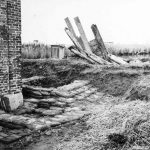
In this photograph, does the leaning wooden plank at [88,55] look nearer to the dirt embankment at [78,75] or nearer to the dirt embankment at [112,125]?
the dirt embankment at [78,75]

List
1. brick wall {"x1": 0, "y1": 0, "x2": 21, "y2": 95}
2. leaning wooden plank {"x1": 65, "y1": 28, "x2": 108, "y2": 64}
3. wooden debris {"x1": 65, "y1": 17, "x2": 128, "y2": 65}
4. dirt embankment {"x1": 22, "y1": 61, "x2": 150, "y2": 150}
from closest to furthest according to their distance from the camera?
dirt embankment {"x1": 22, "y1": 61, "x2": 150, "y2": 150} < brick wall {"x1": 0, "y1": 0, "x2": 21, "y2": 95} < leaning wooden plank {"x1": 65, "y1": 28, "x2": 108, "y2": 64} < wooden debris {"x1": 65, "y1": 17, "x2": 128, "y2": 65}

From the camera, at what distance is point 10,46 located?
7695 mm

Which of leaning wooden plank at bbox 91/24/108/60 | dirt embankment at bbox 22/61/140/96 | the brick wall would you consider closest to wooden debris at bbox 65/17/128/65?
leaning wooden plank at bbox 91/24/108/60

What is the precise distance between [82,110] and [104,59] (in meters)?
6.62

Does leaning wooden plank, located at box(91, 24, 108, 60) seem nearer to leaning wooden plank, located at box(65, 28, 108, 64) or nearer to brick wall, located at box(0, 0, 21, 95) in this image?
leaning wooden plank, located at box(65, 28, 108, 64)

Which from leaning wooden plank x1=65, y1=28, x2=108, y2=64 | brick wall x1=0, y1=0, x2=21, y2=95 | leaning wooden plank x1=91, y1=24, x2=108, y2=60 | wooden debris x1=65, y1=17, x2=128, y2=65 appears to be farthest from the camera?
leaning wooden plank x1=91, y1=24, x2=108, y2=60

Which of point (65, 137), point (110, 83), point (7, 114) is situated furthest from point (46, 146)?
point (110, 83)

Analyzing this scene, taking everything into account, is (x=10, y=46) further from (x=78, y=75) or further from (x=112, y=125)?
(x=78, y=75)

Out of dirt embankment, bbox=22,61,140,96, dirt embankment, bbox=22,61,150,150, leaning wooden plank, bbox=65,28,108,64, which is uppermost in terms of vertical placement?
leaning wooden plank, bbox=65,28,108,64

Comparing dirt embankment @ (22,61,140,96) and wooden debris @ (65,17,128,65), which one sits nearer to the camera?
dirt embankment @ (22,61,140,96)

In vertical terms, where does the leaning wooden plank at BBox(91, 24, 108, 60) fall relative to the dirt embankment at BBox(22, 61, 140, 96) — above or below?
above

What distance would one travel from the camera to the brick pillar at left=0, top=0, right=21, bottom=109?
7.50m

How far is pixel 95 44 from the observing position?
14.5 meters

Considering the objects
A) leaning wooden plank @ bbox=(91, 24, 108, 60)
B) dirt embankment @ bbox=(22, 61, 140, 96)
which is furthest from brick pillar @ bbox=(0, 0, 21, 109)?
leaning wooden plank @ bbox=(91, 24, 108, 60)
